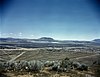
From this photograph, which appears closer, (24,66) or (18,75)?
(18,75)

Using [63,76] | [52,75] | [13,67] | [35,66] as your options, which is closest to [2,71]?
[13,67]

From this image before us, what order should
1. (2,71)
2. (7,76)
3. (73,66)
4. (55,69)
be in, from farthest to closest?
(73,66) < (55,69) < (2,71) < (7,76)

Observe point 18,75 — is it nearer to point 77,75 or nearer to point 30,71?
point 30,71

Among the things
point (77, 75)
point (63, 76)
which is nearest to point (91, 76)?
point (77, 75)

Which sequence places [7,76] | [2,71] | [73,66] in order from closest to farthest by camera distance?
[7,76]
[2,71]
[73,66]

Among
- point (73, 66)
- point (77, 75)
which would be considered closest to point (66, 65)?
point (73, 66)

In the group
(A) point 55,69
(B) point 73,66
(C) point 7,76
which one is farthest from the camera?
(B) point 73,66

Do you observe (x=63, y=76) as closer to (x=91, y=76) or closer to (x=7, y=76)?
(x=91, y=76)

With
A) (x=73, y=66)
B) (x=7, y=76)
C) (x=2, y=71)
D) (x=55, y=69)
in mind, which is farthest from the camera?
(x=73, y=66)

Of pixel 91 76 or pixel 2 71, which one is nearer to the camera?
pixel 91 76
